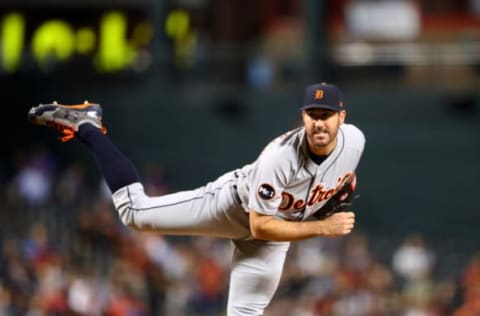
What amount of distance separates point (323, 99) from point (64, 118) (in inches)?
76.2

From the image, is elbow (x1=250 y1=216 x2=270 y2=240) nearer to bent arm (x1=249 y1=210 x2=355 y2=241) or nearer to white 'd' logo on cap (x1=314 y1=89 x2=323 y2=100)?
bent arm (x1=249 y1=210 x2=355 y2=241)

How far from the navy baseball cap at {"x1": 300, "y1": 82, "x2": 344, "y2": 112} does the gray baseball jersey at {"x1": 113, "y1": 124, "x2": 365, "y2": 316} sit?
0.34 meters

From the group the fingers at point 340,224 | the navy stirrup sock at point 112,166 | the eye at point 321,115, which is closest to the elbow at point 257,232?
the fingers at point 340,224

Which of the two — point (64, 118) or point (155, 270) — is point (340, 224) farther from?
point (155, 270)

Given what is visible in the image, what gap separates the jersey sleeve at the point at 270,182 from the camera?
747 cm

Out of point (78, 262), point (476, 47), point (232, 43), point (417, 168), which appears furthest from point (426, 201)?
point (78, 262)

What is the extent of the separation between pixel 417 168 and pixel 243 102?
3363 mm

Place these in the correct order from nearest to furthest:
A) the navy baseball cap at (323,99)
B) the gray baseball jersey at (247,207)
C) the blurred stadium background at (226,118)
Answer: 1. the navy baseball cap at (323,99)
2. the gray baseball jersey at (247,207)
3. the blurred stadium background at (226,118)

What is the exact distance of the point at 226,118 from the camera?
2258 cm

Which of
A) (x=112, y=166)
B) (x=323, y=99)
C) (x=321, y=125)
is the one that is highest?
(x=323, y=99)

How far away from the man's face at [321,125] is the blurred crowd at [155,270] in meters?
6.32

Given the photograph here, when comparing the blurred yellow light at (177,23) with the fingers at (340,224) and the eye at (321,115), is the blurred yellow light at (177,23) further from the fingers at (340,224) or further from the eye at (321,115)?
the eye at (321,115)

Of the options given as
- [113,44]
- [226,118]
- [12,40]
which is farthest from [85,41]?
[226,118]

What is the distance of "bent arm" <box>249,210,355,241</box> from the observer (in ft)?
24.6
